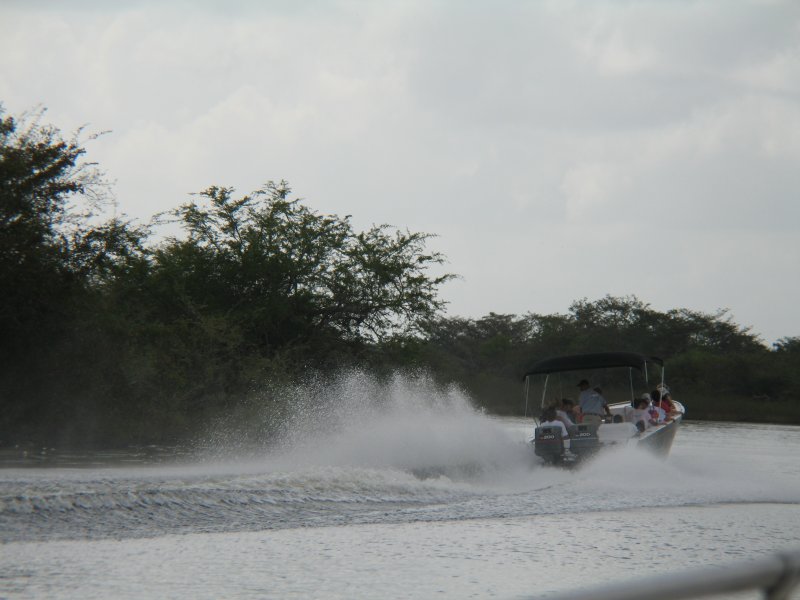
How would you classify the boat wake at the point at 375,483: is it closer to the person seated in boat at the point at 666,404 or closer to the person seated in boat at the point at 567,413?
the person seated in boat at the point at 567,413

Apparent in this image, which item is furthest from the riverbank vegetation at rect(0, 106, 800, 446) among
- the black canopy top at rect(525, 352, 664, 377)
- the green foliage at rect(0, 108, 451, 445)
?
the black canopy top at rect(525, 352, 664, 377)

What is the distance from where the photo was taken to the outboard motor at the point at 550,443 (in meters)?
16.4

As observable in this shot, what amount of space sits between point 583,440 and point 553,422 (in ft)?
1.86

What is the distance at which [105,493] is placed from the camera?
1014 centimetres

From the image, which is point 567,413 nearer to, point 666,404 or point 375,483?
point 666,404

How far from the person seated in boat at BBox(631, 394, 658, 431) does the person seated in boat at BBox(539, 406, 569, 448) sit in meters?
1.80

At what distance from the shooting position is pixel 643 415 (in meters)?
18.0

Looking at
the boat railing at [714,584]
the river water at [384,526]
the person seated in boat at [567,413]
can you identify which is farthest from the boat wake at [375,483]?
the boat railing at [714,584]

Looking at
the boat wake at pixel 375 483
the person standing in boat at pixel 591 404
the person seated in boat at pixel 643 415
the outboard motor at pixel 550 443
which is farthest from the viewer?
the person standing in boat at pixel 591 404

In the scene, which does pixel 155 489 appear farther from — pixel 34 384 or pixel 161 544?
pixel 34 384

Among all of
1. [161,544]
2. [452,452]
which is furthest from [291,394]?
[161,544]

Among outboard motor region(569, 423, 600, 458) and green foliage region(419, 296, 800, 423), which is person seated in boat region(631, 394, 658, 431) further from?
green foliage region(419, 296, 800, 423)

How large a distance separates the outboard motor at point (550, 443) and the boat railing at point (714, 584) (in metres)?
14.6

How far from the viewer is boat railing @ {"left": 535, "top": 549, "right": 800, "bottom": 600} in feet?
5.53
